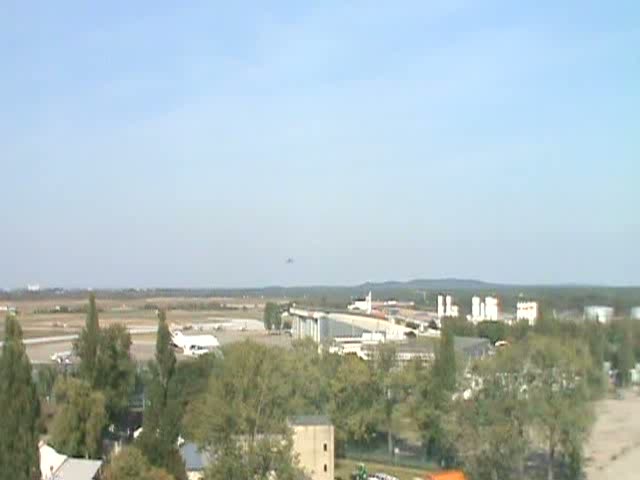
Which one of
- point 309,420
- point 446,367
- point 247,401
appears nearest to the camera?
point 247,401

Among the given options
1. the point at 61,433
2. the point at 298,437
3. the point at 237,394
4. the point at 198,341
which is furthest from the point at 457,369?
the point at 198,341

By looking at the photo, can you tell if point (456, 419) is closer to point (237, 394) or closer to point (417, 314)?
point (237, 394)

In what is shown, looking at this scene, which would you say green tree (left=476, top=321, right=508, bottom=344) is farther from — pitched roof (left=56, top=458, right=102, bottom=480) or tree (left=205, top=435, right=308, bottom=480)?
tree (left=205, top=435, right=308, bottom=480)

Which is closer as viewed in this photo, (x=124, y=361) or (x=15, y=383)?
(x=15, y=383)

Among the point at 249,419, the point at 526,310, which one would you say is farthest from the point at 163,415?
the point at 526,310

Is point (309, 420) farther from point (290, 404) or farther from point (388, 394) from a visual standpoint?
point (388, 394)
